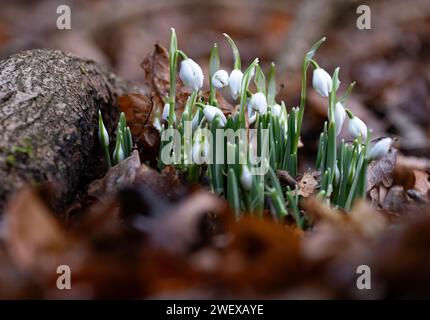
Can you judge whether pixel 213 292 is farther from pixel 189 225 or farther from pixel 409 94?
pixel 409 94

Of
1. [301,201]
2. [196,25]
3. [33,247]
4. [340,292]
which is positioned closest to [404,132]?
[301,201]

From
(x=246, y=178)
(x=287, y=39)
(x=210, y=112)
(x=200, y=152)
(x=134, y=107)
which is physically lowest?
(x=246, y=178)

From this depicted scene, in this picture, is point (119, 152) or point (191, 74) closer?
point (191, 74)

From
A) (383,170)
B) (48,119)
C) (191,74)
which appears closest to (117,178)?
(48,119)

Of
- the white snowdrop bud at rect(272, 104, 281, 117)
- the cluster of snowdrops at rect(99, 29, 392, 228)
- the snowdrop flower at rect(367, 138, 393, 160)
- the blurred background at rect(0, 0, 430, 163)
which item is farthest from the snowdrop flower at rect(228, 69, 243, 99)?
the blurred background at rect(0, 0, 430, 163)

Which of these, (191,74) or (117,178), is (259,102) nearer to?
(191,74)

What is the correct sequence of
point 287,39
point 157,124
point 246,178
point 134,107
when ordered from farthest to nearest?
point 287,39, point 134,107, point 157,124, point 246,178

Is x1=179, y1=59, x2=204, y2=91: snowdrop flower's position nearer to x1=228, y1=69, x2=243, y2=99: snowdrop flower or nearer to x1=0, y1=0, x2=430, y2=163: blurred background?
x1=228, y1=69, x2=243, y2=99: snowdrop flower
